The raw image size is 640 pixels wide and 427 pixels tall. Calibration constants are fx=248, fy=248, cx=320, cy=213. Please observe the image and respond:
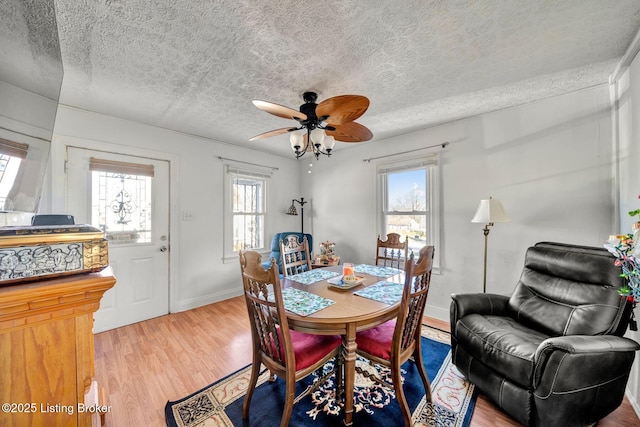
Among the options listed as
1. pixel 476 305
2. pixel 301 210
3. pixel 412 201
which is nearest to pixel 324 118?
pixel 476 305

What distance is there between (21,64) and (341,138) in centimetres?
185

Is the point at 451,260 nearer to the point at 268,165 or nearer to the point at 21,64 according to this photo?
the point at 268,165

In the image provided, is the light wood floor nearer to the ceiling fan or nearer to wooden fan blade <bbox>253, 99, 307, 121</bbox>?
the ceiling fan

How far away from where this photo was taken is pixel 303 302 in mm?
1631

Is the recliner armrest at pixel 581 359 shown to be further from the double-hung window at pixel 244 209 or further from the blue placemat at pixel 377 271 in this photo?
the double-hung window at pixel 244 209

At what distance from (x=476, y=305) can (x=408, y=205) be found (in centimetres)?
165

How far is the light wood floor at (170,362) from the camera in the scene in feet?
5.35

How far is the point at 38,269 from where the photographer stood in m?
0.56

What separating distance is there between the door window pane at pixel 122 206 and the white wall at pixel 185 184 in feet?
0.88

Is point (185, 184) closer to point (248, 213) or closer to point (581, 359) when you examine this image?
point (248, 213)

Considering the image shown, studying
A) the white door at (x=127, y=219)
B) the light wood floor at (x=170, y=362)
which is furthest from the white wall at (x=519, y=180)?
the white door at (x=127, y=219)

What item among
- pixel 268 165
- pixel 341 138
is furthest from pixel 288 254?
pixel 268 165

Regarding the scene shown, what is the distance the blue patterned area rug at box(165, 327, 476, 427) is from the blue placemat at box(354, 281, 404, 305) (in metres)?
0.73

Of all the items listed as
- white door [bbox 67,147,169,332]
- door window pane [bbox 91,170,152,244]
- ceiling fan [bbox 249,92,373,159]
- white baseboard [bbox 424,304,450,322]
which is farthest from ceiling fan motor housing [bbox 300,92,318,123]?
white baseboard [bbox 424,304,450,322]
